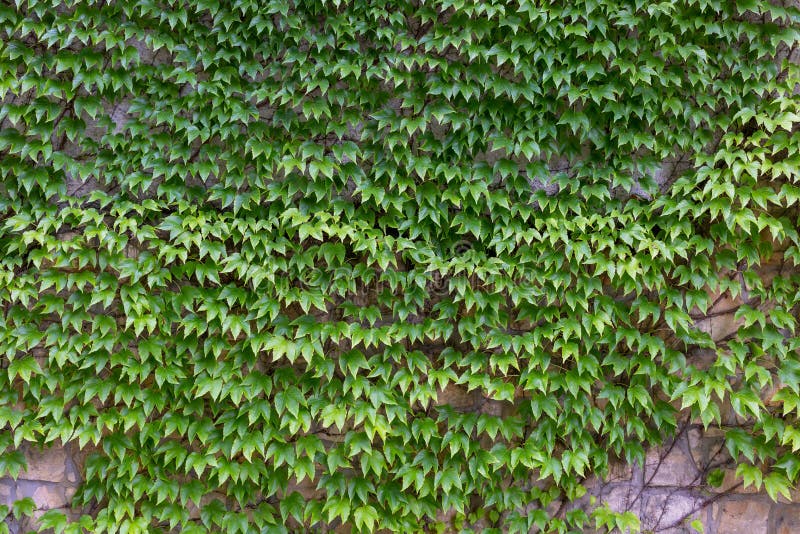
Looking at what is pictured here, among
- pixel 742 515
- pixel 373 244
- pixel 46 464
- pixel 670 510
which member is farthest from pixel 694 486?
pixel 46 464

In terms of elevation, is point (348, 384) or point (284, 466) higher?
point (348, 384)

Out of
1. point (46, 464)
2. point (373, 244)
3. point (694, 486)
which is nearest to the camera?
point (373, 244)

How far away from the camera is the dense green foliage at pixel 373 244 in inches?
104

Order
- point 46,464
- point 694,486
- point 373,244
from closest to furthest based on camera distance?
point 373,244
point 46,464
point 694,486

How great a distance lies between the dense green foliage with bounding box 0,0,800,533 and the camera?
2.63 meters

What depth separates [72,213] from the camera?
265 centimetres

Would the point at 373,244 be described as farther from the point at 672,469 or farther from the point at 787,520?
the point at 787,520

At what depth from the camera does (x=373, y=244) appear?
260 cm

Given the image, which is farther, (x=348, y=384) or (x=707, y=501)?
(x=707, y=501)

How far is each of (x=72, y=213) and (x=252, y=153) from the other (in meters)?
0.90

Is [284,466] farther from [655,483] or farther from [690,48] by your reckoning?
[690,48]

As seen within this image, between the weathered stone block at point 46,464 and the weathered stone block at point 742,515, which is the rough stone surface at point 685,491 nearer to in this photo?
the weathered stone block at point 742,515

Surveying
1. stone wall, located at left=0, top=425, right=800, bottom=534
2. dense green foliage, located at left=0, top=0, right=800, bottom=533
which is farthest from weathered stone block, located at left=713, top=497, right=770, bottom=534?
dense green foliage, located at left=0, top=0, right=800, bottom=533

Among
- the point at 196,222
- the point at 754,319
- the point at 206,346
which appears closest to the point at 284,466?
the point at 206,346
